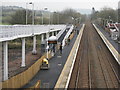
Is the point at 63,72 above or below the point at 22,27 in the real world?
below

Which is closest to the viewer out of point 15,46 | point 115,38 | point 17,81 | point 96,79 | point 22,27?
point 17,81

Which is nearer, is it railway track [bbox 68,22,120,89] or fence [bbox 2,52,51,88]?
fence [bbox 2,52,51,88]

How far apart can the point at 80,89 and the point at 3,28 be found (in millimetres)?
7070

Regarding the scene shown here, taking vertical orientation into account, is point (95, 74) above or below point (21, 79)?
below

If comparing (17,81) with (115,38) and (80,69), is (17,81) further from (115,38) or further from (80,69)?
(115,38)

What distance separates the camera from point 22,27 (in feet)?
76.7

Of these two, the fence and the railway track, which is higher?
the fence

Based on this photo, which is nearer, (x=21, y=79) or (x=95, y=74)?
(x=21, y=79)

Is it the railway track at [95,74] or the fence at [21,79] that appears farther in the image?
the railway track at [95,74]

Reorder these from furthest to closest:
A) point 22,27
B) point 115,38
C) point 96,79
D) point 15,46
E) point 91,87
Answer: point 15,46 → point 115,38 → point 22,27 → point 96,79 → point 91,87

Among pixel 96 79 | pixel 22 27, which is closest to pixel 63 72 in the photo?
pixel 96 79

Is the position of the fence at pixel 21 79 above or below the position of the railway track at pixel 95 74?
above

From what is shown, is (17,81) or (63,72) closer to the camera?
(17,81)

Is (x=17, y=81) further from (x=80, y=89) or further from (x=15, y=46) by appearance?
(x=15, y=46)
